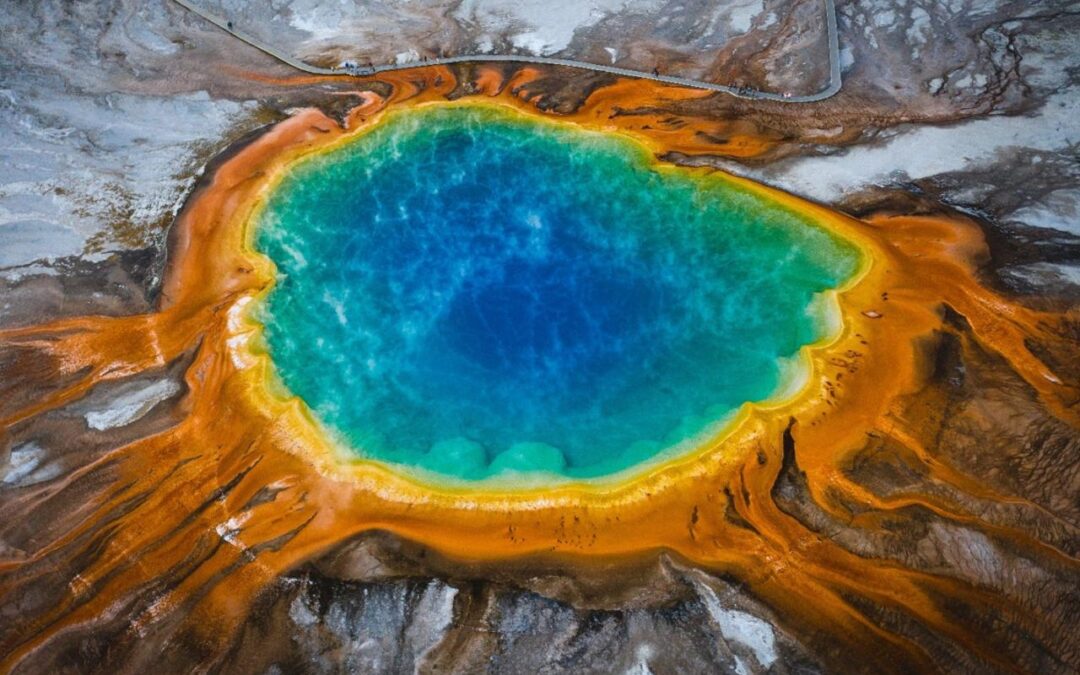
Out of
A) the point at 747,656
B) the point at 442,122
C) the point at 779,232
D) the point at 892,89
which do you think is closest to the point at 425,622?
the point at 747,656

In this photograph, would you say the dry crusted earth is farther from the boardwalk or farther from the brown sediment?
the boardwalk

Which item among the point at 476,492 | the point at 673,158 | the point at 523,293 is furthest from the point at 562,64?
the point at 476,492

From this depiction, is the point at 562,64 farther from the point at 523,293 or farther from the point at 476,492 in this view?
the point at 476,492

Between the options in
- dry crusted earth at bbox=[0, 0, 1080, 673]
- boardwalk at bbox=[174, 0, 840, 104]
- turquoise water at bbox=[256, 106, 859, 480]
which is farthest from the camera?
boardwalk at bbox=[174, 0, 840, 104]

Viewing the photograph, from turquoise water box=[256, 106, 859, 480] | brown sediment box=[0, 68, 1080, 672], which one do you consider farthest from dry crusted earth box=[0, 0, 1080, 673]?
turquoise water box=[256, 106, 859, 480]

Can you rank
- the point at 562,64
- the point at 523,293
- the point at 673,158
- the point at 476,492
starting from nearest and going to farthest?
the point at 476,492
the point at 523,293
the point at 673,158
the point at 562,64

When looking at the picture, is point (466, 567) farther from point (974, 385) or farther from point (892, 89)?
point (892, 89)

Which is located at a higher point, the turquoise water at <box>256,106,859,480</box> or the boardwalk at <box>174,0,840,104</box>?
the boardwalk at <box>174,0,840,104</box>
